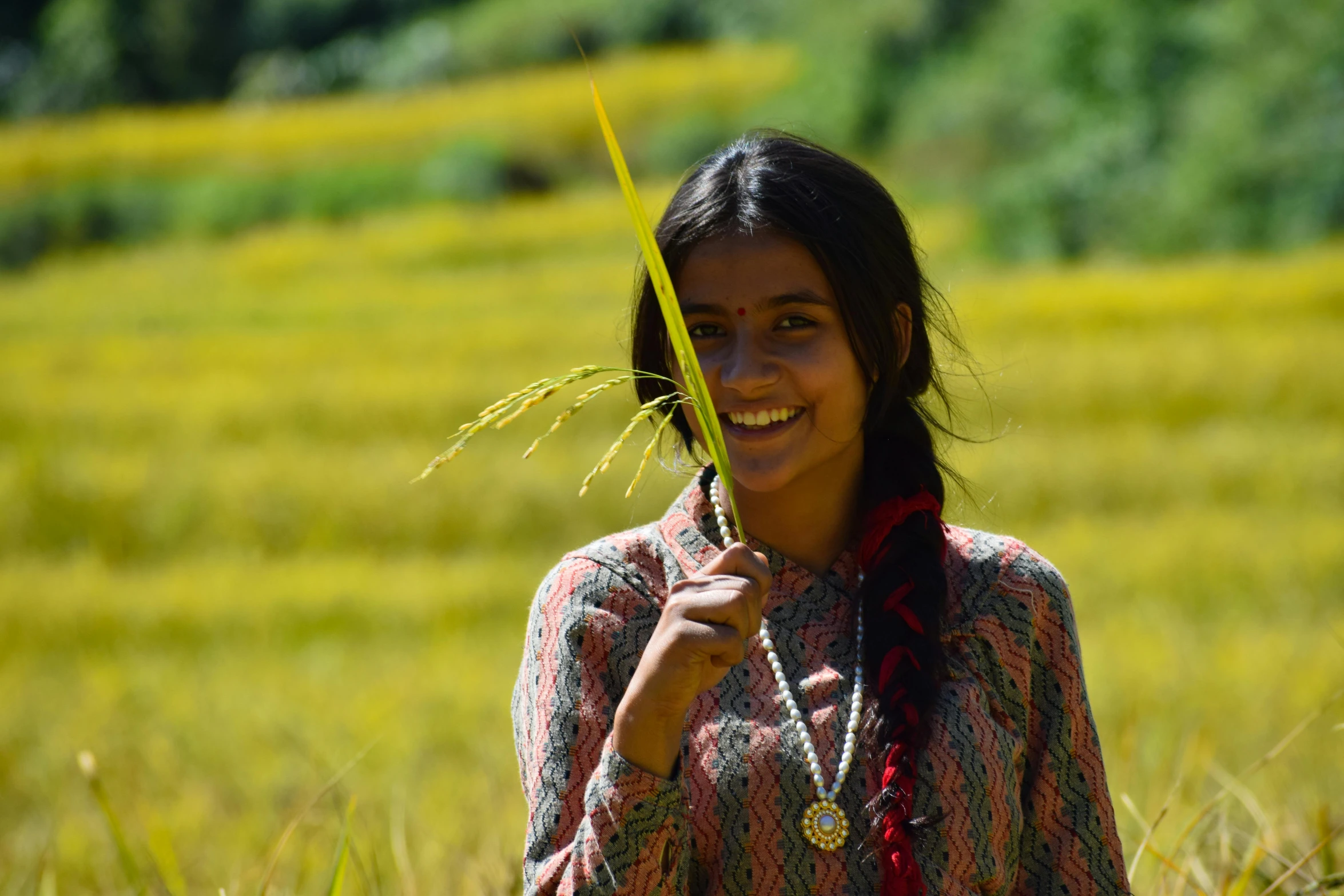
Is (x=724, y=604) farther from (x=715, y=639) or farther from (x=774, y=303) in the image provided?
(x=774, y=303)

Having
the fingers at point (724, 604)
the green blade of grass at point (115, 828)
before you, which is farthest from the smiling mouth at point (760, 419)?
the green blade of grass at point (115, 828)

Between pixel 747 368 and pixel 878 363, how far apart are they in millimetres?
196

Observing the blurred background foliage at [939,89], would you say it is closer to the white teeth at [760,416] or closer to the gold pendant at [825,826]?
the white teeth at [760,416]

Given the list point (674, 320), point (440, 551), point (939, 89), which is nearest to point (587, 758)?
point (674, 320)

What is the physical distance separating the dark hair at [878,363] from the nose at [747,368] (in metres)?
0.12

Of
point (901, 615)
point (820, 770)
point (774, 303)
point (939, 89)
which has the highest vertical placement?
point (939, 89)

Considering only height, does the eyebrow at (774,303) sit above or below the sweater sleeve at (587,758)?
above

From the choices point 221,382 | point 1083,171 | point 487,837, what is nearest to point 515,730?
point 487,837

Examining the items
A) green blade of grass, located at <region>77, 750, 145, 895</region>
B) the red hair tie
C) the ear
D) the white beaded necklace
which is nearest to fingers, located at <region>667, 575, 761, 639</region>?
the white beaded necklace

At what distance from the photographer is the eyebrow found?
57.5 inches

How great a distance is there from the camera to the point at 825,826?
1388 mm

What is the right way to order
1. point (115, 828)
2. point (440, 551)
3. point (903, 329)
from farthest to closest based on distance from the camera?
point (440, 551), point (115, 828), point (903, 329)

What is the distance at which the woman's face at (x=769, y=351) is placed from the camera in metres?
1.43

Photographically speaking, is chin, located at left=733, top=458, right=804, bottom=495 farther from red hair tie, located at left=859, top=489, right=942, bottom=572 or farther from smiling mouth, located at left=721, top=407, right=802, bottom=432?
red hair tie, located at left=859, top=489, right=942, bottom=572
